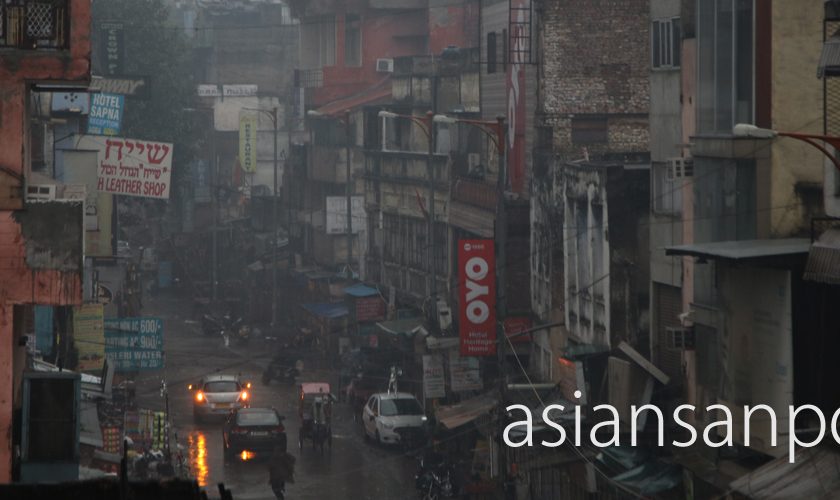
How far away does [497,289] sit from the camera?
31.0 meters

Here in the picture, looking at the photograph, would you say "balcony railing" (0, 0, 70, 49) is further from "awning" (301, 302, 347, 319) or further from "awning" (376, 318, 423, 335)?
"awning" (301, 302, 347, 319)

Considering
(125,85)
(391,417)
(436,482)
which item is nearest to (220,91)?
(125,85)

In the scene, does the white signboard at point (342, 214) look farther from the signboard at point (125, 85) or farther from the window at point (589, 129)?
the window at point (589, 129)

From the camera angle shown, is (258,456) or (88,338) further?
(258,456)

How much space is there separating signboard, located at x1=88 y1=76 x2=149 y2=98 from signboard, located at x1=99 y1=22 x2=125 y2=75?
30.4ft

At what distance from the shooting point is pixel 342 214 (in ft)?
207

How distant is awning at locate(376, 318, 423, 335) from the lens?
47.1 m

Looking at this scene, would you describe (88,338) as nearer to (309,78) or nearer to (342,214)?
(342,214)

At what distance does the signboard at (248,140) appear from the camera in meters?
76.9

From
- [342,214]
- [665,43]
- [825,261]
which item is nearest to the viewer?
[825,261]

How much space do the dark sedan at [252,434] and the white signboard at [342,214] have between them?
1021 inches

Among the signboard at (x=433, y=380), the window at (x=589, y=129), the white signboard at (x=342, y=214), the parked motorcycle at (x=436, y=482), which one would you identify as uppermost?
the window at (x=589, y=129)

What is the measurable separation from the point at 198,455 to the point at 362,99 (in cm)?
3525

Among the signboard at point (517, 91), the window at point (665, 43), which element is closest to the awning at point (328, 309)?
the signboard at point (517, 91)
